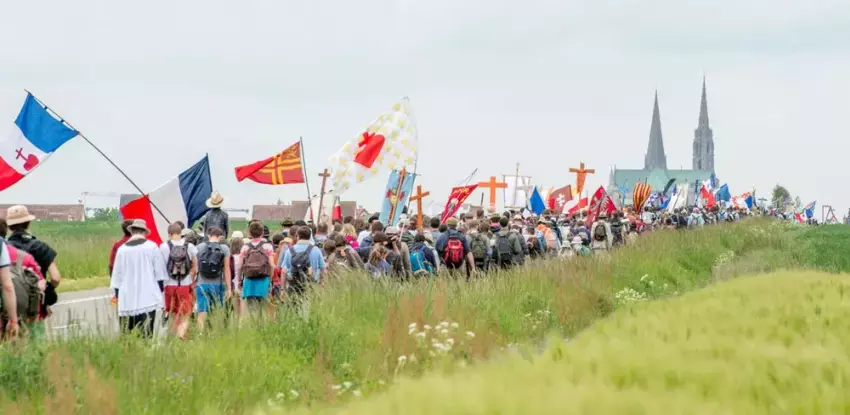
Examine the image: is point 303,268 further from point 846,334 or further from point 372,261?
point 846,334

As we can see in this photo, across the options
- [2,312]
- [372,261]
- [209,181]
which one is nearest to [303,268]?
[372,261]

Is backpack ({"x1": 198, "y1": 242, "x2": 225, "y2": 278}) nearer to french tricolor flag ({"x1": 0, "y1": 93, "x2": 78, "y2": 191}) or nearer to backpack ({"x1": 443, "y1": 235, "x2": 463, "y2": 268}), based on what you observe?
french tricolor flag ({"x1": 0, "y1": 93, "x2": 78, "y2": 191})


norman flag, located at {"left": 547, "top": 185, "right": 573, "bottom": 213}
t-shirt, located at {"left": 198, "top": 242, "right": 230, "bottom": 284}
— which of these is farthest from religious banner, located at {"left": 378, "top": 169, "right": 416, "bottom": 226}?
norman flag, located at {"left": 547, "top": 185, "right": 573, "bottom": 213}

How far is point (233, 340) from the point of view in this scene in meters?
10.0

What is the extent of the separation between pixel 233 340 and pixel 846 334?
18.0 ft

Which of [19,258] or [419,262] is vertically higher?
[19,258]

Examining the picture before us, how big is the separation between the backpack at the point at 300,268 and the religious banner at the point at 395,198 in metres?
6.61

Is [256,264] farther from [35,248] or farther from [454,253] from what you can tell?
[454,253]

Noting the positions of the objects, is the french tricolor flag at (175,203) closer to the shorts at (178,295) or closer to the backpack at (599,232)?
the shorts at (178,295)

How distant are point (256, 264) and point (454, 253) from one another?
437 centimetres

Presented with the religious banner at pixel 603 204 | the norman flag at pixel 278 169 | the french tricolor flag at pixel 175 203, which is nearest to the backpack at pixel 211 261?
the french tricolor flag at pixel 175 203

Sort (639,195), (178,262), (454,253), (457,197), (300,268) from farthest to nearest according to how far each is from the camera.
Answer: (639,195)
(457,197)
(454,253)
(300,268)
(178,262)

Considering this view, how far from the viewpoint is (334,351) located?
10.4 m

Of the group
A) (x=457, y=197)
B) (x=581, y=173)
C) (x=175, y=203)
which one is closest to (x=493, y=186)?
(x=581, y=173)
